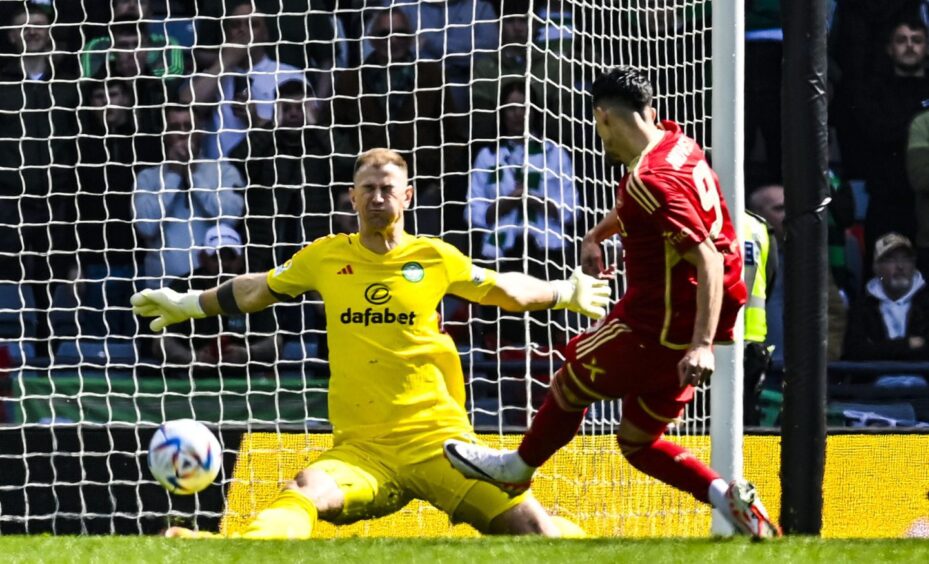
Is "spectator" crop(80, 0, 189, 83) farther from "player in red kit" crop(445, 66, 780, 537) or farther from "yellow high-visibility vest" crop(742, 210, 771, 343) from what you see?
"player in red kit" crop(445, 66, 780, 537)

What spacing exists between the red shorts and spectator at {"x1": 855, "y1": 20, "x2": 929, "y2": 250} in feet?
15.6

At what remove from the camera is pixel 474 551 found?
502 cm

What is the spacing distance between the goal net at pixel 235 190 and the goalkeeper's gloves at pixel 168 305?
86 centimetres

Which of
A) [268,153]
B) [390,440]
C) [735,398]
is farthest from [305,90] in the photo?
[735,398]

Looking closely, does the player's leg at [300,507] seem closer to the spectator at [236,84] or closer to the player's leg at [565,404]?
the player's leg at [565,404]

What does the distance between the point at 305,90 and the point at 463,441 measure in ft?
10.8

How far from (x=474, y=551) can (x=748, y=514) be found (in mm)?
1065

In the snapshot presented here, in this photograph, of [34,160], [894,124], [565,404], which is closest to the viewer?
[565,404]

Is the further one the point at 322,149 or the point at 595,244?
the point at 322,149

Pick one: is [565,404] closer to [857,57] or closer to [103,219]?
[103,219]

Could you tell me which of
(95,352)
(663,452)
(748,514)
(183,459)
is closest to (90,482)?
(95,352)

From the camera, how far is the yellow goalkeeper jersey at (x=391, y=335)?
22.7ft

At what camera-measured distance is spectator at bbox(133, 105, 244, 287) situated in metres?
9.33

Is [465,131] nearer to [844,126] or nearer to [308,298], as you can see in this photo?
[308,298]
